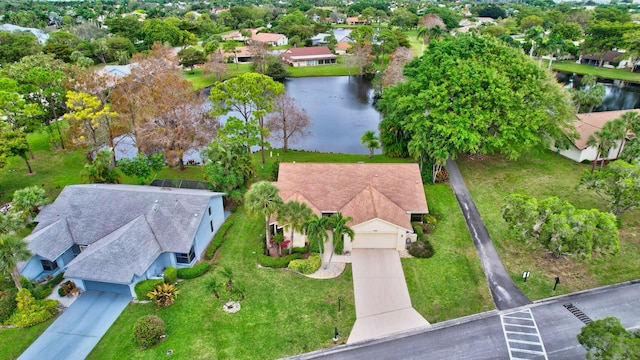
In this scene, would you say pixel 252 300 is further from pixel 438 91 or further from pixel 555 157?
pixel 555 157

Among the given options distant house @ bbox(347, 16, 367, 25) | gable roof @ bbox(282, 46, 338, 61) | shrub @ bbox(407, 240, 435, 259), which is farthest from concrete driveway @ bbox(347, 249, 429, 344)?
distant house @ bbox(347, 16, 367, 25)

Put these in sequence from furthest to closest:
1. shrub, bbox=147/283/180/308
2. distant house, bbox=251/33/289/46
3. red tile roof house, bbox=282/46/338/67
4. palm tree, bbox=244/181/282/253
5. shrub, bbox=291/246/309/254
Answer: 1. distant house, bbox=251/33/289/46
2. red tile roof house, bbox=282/46/338/67
3. shrub, bbox=291/246/309/254
4. palm tree, bbox=244/181/282/253
5. shrub, bbox=147/283/180/308

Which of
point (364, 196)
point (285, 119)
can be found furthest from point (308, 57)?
point (364, 196)

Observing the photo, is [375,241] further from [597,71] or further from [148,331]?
[597,71]

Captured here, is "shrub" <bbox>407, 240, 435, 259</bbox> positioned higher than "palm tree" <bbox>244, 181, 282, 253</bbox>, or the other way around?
"palm tree" <bbox>244, 181, 282, 253</bbox>

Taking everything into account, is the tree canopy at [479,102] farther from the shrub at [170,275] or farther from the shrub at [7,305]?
the shrub at [7,305]

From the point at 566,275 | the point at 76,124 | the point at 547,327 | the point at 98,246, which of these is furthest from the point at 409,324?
the point at 76,124

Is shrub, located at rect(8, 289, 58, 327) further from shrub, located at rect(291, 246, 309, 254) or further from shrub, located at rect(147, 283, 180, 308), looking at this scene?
shrub, located at rect(291, 246, 309, 254)

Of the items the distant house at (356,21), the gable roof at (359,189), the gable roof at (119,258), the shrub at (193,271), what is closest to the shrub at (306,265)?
the gable roof at (359,189)
